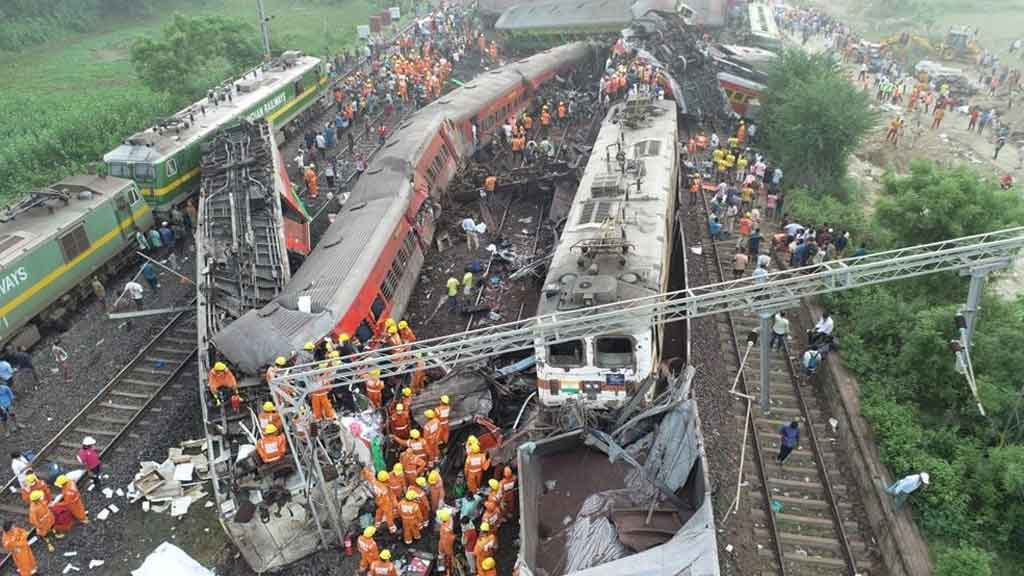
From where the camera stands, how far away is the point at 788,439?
42.4 feet

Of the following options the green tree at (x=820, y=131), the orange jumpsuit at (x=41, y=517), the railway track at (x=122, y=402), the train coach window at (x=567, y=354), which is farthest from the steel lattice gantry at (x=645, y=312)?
the green tree at (x=820, y=131)

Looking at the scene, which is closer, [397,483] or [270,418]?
[397,483]

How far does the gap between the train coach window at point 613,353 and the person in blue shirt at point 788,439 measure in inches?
148

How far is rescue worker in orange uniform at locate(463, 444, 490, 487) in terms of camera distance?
11586 mm

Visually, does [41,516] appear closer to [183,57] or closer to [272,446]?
[272,446]

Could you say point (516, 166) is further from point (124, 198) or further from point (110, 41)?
point (110, 41)

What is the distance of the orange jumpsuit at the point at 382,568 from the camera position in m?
10.2

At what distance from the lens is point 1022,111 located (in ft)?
121

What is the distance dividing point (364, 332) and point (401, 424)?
2726 millimetres

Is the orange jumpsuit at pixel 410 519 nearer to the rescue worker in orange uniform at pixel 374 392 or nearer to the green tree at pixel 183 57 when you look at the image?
the rescue worker in orange uniform at pixel 374 392

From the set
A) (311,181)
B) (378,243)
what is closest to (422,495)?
(378,243)

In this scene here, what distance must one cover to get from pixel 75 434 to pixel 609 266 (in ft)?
37.5

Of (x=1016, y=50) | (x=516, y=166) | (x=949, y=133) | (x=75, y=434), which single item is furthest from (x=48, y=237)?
(x=1016, y=50)

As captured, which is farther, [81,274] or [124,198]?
[124,198]
